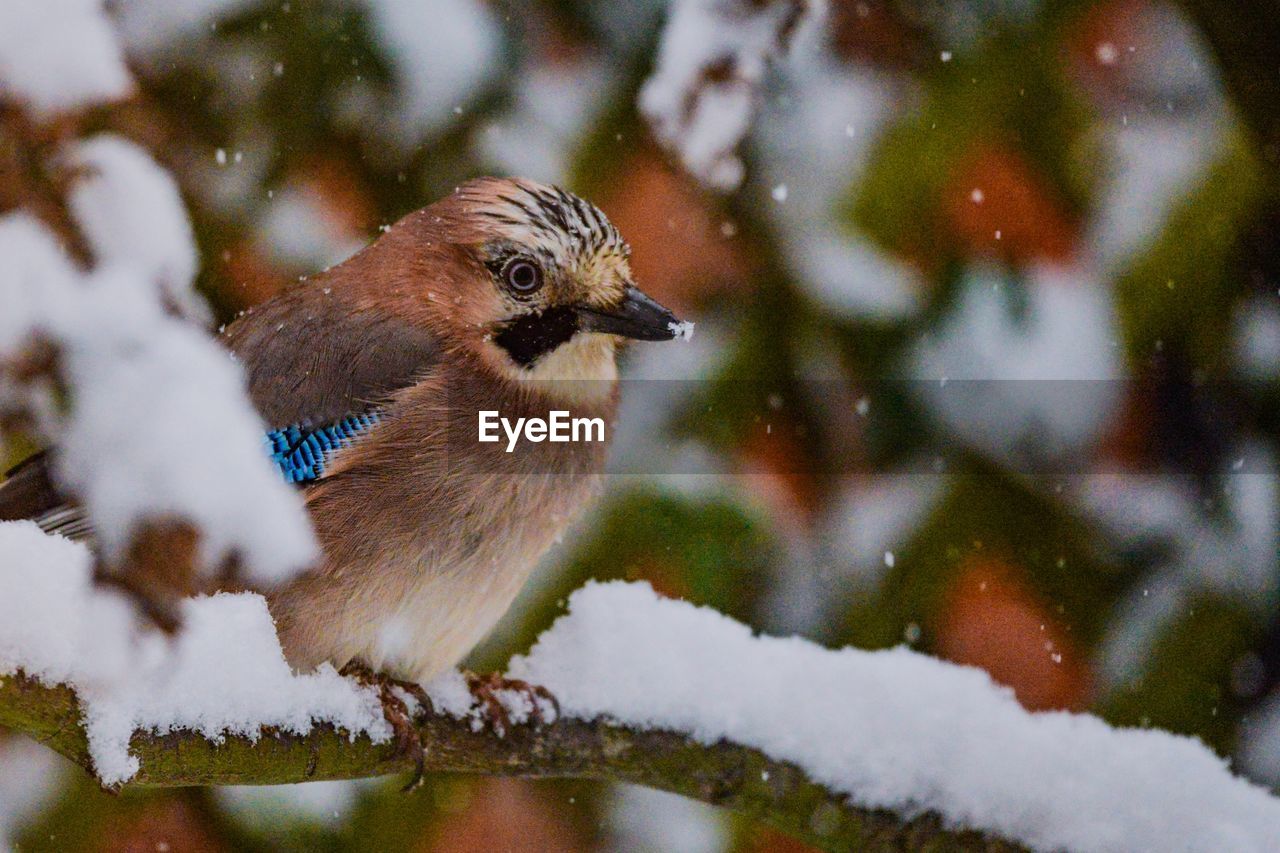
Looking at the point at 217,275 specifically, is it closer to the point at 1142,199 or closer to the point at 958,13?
the point at 958,13

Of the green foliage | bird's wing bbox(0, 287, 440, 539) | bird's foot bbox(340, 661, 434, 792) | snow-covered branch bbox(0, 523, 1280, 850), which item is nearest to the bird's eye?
bird's wing bbox(0, 287, 440, 539)

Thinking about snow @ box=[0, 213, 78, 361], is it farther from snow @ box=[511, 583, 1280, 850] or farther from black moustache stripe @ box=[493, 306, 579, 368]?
black moustache stripe @ box=[493, 306, 579, 368]

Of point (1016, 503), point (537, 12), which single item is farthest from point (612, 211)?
point (1016, 503)

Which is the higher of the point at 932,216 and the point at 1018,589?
the point at 932,216

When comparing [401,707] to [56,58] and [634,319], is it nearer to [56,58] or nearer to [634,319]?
[634,319]

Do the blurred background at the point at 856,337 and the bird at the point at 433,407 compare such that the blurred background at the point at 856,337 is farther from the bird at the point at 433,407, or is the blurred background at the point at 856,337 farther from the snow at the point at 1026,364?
the bird at the point at 433,407
